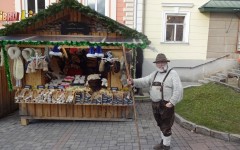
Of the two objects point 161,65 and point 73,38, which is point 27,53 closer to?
point 73,38

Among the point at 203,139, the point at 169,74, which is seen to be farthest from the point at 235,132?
the point at 169,74

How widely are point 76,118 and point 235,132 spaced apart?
383 centimetres

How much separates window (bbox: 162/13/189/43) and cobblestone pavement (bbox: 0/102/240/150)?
228 inches

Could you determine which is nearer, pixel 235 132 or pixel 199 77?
pixel 235 132

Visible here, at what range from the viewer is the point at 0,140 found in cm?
520

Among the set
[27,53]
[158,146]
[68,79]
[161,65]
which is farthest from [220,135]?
[27,53]

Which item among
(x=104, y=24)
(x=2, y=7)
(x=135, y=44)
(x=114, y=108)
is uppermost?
(x=2, y=7)

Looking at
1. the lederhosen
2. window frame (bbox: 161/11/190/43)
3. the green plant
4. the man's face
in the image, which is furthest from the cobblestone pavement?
window frame (bbox: 161/11/190/43)

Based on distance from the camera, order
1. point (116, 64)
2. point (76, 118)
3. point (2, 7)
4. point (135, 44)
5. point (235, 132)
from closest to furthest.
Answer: point (235, 132), point (135, 44), point (116, 64), point (76, 118), point (2, 7)

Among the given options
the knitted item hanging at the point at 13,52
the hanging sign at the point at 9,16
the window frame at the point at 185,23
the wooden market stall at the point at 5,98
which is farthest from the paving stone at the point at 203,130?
the hanging sign at the point at 9,16

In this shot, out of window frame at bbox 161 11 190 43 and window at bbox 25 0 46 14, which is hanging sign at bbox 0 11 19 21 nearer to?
window at bbox 25 0 46 14

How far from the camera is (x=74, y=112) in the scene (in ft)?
20.5

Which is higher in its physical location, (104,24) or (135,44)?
(104,24)

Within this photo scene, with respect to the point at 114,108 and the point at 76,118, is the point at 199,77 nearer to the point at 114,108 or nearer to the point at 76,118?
the point at 114,108
